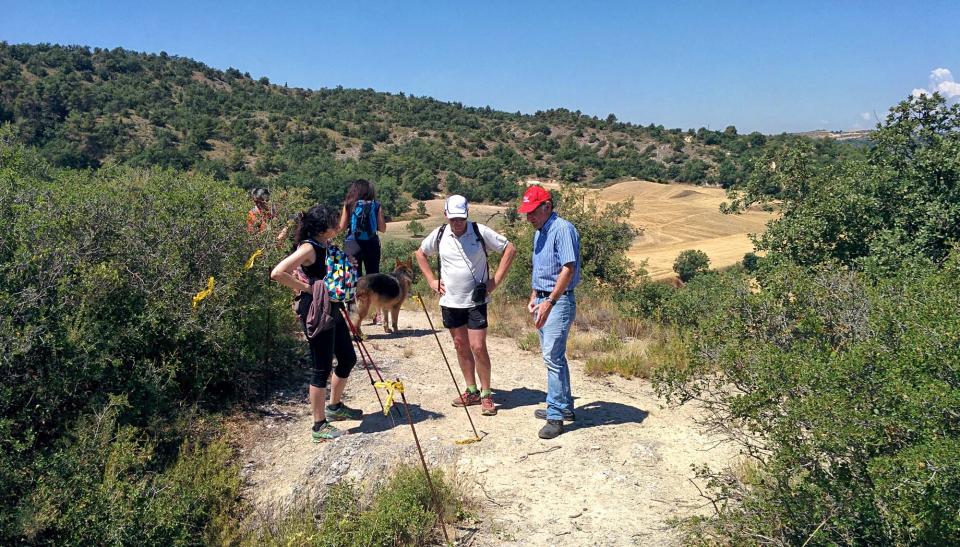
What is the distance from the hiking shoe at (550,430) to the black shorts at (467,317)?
90cm

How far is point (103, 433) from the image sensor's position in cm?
397

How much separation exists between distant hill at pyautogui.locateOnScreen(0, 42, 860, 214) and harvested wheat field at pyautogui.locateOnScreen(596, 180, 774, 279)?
4904 mm

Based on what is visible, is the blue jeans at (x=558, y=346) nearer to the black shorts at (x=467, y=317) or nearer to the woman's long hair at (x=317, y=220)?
Answer: the black shorts at (x=467, y=317)

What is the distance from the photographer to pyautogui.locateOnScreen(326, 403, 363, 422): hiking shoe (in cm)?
493

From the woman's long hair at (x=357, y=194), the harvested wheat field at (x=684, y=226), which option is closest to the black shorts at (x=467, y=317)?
the woman's long hair at (x=357, y=194)

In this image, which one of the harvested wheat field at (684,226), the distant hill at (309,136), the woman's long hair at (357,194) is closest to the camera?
the woman's long hair at (357,194)

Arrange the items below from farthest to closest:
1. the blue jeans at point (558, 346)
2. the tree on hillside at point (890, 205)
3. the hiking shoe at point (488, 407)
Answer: the tree on hillside at point (890, 205), the hiking shoe at point (488, 407), the blue jeans at point (558, 346)

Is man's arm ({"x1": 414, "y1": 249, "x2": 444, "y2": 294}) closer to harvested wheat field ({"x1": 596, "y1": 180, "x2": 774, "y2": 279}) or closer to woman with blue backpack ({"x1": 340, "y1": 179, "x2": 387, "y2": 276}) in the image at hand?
woman with blue backpack ({"x1": 340, "y1": 179, "x2": 387, "y2": 276})

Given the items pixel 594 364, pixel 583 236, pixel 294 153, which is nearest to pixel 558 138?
pixel 294 153

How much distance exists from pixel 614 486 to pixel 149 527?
286cm

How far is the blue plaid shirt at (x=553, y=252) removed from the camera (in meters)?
4.32

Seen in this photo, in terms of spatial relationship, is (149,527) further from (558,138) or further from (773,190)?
(558,138)

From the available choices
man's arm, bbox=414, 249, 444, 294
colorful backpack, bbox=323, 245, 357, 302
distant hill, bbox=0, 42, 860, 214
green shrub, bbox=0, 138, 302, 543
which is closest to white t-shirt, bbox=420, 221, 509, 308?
man's arm, bbox=414, 249, 444, 294

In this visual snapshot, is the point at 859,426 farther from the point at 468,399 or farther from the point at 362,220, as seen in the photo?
the point at 362,220
